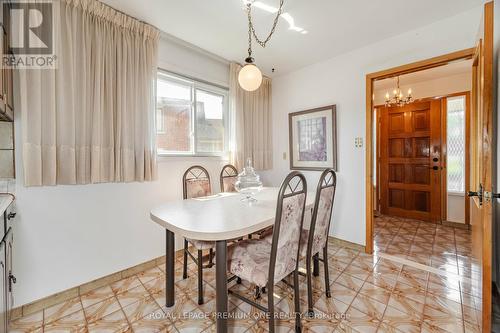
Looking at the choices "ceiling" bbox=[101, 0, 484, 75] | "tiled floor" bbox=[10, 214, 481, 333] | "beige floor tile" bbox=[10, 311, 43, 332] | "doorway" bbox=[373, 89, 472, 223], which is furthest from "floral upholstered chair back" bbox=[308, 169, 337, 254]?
"doorway" bbox=[373, 89, 472, 223]

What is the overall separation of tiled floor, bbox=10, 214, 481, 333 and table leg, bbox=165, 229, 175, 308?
0.08m

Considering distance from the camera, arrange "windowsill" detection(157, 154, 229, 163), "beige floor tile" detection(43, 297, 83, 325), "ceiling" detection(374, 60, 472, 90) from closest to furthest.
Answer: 1. "beige floor tile" detection(43, 297, 83, 325)
2. "windowsill" detection(157, 154, 229, 163)
3. "ceiling" detection(374, 60, 472, 90)

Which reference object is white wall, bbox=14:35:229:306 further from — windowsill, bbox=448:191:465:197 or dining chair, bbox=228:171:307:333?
windowsill, bbox=448:191:465:197

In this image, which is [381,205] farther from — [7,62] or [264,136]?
[7,62]

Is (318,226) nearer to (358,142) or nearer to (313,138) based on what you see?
(358,142)

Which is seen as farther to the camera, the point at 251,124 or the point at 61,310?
the point at 251,124

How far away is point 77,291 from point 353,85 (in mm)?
3557

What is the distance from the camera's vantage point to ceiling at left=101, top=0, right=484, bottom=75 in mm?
1940

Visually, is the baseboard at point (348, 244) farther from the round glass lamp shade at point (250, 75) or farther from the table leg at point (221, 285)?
the round glass lamp shade at point (250, 75)

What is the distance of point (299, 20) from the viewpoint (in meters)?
2.17

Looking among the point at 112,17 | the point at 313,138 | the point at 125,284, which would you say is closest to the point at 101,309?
the point at 125,284

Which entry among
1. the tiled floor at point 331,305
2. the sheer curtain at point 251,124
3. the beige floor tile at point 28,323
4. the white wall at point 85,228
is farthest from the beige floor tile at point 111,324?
the sheer curtain at point 251,124

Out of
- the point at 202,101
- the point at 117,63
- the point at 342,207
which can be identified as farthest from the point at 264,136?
the point at 117,63

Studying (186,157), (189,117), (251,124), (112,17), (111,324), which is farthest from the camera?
(251,124)
